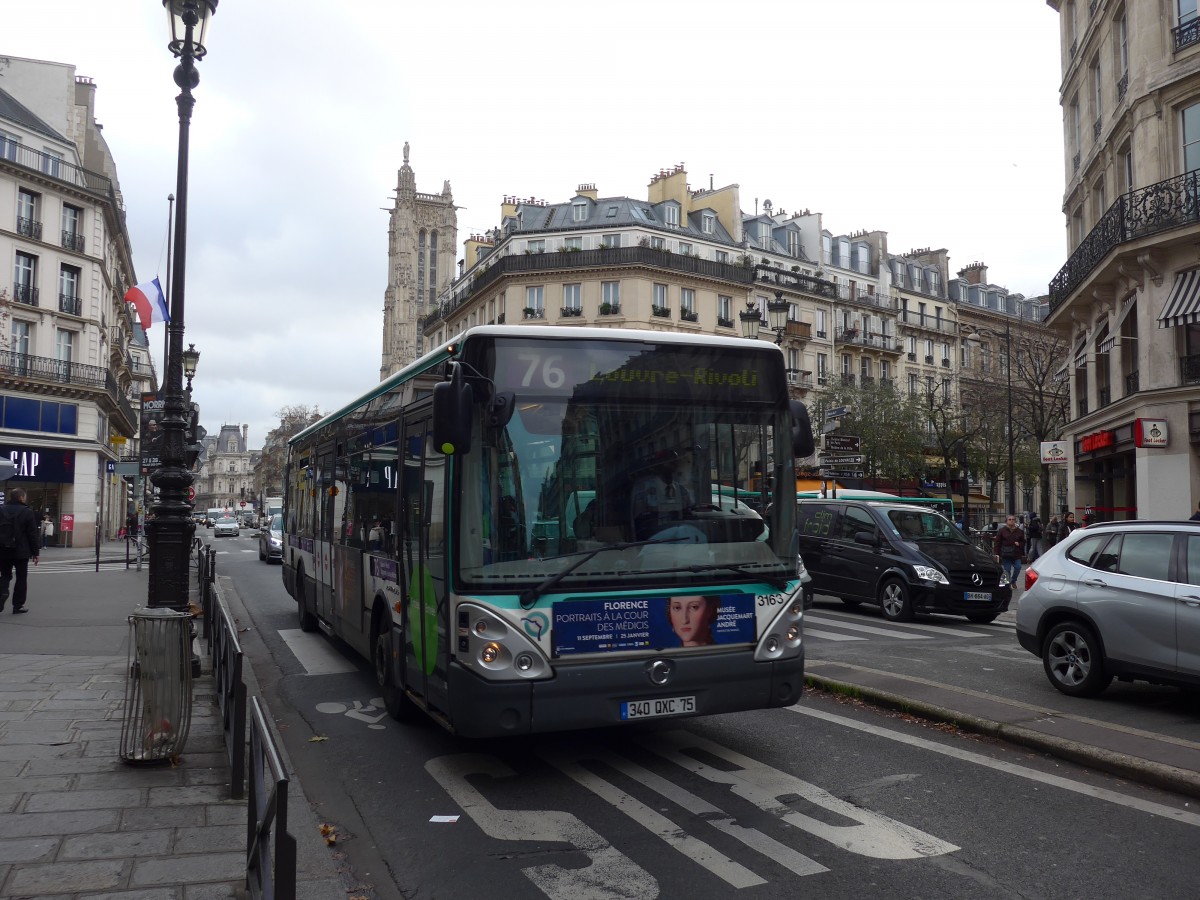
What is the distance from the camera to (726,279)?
56875 mm

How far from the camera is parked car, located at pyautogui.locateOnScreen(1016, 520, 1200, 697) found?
7781 millimetres

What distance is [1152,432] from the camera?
70.2 ft

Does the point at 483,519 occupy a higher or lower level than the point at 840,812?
higher

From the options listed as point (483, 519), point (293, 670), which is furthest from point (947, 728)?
point (293, 670)

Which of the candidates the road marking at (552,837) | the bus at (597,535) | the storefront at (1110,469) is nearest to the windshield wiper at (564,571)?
the bus at (597,535)

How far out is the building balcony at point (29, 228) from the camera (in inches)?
1671

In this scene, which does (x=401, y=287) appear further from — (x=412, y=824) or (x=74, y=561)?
(x=412, y=824)

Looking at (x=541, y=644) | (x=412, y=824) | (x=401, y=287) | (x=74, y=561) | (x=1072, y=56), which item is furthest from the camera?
(x=401, y=287)

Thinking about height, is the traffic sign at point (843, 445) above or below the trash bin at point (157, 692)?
above

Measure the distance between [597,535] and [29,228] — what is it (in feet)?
149

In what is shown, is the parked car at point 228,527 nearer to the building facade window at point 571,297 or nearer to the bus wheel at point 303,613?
the building facade window at point 571,297

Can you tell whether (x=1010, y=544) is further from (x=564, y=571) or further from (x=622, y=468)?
(x=564, y=571)

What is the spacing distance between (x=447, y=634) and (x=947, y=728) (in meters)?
3.97

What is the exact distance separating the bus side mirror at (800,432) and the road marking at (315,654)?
5.75 metres
